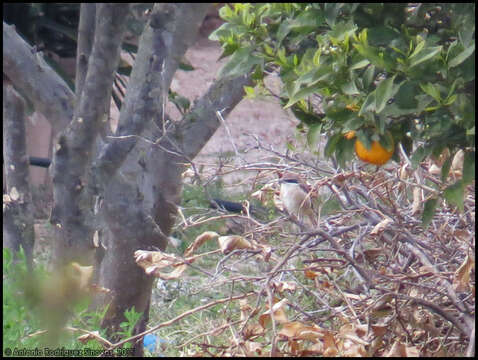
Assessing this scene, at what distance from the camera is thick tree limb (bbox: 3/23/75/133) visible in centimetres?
275

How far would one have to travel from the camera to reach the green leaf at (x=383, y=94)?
4.58 feet

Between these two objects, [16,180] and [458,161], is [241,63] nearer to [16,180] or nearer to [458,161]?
[458,161]

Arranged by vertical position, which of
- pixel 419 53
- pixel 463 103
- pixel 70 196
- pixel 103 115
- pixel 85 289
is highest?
pixel 419 53

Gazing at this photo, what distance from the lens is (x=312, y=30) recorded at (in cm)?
161

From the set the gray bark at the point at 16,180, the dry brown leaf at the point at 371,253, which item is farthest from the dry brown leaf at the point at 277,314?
the gray bark at the point at 16,180

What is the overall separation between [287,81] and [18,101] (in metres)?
2.38

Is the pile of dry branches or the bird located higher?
the bird

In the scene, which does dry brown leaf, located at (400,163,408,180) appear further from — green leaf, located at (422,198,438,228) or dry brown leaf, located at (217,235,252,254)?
dry brown leaf, located at (217,235,252,254)

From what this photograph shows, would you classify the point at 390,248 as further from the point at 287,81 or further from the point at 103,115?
the point at 103,115

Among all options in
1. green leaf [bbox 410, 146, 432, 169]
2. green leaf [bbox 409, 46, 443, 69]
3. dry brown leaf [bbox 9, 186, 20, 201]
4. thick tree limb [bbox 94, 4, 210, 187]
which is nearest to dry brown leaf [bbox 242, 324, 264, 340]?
green leaf [bbox 410, 146, 432, 169]

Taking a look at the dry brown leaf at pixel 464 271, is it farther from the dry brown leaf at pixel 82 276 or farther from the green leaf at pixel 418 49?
the dry brown leaf at pixel 82 276

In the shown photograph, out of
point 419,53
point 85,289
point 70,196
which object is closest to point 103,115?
point 70,196

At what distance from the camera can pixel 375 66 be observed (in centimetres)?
149

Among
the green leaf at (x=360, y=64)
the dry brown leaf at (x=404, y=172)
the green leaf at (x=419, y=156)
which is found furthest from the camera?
the dry brown leaf at (x=404, y=172)
